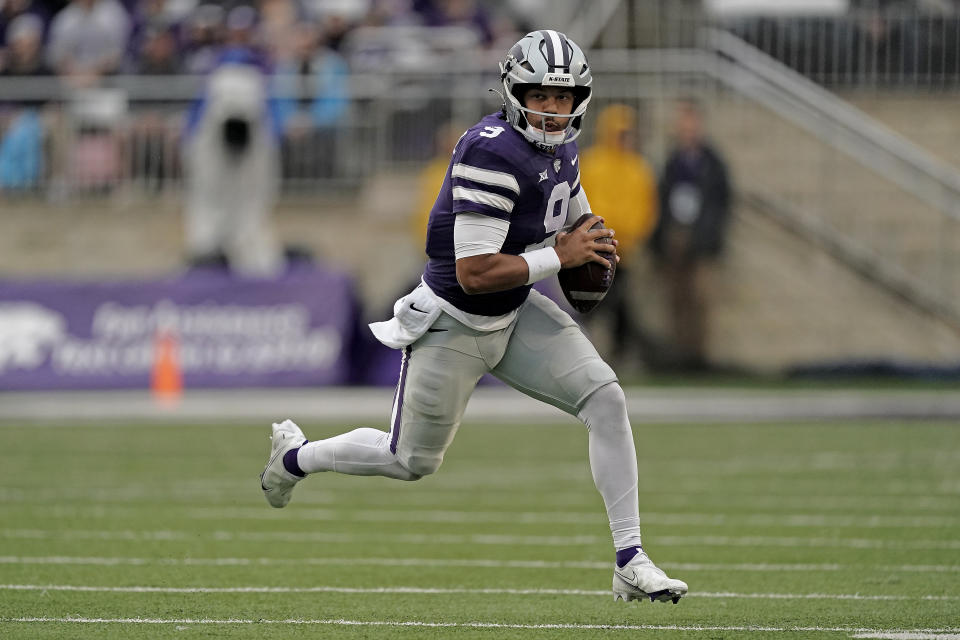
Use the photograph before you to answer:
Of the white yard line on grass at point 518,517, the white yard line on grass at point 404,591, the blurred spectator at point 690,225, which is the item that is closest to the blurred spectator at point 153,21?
the blurred spectator at point 690,225

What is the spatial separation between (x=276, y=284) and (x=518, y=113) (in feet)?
34.6

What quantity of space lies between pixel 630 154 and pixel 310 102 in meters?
3.42

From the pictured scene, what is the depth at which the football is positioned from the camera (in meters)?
6.11

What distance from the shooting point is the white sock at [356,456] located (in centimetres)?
639

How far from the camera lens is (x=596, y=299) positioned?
20.3 feet

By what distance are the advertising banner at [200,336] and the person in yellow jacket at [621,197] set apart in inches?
92.8

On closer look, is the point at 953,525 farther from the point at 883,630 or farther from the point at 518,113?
the point at 518,113

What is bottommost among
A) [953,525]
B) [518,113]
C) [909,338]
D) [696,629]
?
[909,338]

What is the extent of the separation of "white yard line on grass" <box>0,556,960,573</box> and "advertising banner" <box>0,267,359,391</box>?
882 cm

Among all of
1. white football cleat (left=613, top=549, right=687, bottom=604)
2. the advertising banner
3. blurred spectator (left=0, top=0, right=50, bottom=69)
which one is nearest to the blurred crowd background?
the advertising banner

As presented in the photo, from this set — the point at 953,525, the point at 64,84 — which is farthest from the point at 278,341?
the point at 953,525

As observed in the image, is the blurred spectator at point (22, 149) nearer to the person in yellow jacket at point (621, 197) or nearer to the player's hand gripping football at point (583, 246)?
the person in yellow jacket at point (621, 197)

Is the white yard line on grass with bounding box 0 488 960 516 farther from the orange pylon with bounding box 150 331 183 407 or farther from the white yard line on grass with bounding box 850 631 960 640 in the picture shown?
the orange pylon with bounding box 150 331 183 407

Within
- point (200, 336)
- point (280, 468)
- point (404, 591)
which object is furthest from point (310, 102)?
point (404, 591)
